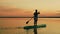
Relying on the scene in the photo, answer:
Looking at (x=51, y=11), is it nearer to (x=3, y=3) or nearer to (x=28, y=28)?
(x=28, y=28)

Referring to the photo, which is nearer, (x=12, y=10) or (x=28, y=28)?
(x=28, y=28)

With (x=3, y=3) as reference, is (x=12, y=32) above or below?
below

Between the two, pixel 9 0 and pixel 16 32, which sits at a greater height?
pixel 9 0

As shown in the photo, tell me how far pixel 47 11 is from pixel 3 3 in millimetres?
347

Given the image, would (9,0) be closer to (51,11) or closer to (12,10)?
(12,10)

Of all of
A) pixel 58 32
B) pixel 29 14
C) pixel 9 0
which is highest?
pixel 9 0

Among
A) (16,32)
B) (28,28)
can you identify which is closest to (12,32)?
(16,32)

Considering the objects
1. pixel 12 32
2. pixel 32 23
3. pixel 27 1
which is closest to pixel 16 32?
pixel 12 32

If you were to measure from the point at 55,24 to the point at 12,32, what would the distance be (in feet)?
1.09

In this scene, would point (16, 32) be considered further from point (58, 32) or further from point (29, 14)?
point (58, 32)

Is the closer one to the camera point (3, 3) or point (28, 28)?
point (28, 28)

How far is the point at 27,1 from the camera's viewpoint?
138 centimetres

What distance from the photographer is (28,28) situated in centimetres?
126

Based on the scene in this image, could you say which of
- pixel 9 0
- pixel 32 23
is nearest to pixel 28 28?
pixel 32 23
